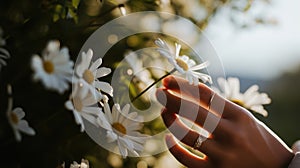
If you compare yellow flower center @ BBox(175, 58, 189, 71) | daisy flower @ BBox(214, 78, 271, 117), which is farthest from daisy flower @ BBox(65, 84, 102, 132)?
daisy flower @ BBox(214, 78, 271, 117)

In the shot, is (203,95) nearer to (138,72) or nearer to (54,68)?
(138,72)

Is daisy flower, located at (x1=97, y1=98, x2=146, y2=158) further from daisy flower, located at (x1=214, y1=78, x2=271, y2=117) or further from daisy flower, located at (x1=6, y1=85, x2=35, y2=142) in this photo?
daisy flower, located at (x1=214, y1=78, x2=271, y2=117)

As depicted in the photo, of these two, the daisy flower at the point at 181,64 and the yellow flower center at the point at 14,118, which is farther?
the daisy flower at the point at 181,64

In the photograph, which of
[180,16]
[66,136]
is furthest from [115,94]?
[180,16]

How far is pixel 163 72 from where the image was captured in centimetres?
71

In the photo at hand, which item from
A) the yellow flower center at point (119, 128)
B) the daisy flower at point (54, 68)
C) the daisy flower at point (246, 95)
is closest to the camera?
the daisy flower at point (54, 68)

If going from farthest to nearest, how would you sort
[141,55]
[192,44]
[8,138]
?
[192,44], [141,55], [8,138]

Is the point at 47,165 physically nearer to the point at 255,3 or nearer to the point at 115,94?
the point at 115,94

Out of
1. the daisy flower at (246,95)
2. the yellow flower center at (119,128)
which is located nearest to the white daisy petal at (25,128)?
the yellow flower center at (119,128)

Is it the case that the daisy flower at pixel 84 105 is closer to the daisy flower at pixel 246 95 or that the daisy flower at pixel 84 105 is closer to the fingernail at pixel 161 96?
the fingernail at pixel 161 96

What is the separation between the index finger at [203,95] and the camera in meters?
0.59

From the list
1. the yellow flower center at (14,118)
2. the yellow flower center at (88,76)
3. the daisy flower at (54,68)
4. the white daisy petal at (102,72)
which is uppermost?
the daisy flower at (54,68)

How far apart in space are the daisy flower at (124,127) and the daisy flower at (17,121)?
8cm

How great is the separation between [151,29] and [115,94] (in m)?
0.20
